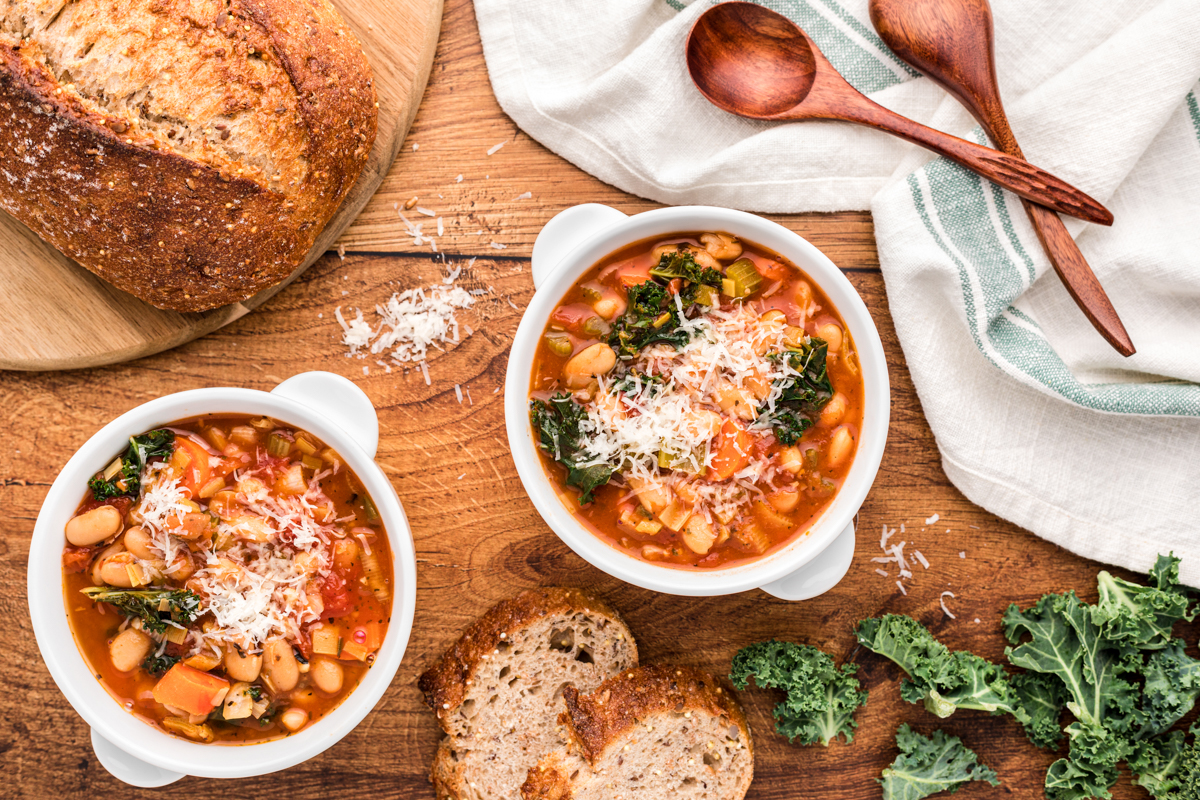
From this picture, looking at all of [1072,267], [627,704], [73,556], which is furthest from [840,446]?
[73,556]

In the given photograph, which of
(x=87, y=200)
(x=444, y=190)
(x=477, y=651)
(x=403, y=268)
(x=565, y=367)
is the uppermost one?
(x=87, y=200)

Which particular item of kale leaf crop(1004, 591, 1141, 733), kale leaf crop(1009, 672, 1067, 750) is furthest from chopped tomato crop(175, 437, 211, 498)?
kale leaf crop(1009, 672, 1067, 750)

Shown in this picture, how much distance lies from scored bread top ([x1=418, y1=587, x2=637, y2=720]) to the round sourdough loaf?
170 centimetres

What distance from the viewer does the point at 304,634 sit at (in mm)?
2883

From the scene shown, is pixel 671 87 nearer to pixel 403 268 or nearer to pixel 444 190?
pixel 444 190

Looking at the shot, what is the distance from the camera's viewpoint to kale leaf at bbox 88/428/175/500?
2799 millimetres

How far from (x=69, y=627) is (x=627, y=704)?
213 centimetres

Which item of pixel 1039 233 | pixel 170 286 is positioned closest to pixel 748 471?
pixel 1039 233

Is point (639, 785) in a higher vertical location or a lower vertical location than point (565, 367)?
lower

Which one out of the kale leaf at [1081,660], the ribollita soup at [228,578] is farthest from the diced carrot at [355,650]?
the kale leaf at [1081,660]

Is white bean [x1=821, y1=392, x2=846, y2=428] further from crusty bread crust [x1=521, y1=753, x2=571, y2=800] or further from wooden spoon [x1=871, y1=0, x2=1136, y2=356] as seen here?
crusty bread crust [x1=521, y1=753, x2=571, y2=800]

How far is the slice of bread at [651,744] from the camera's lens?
126 inches

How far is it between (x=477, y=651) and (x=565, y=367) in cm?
127

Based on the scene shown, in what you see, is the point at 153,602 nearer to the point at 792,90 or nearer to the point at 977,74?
the point at 792,90
